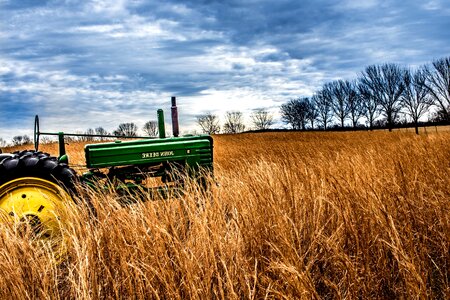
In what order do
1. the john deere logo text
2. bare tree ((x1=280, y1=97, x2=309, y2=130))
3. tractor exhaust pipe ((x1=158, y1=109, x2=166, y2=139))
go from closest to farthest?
the john deere logo text
tractor exhaust pipe ((x1=158, y1=109, x2=166, y2=139))
bare tree ((x1=280, y1=97, x2=309, y2=130))

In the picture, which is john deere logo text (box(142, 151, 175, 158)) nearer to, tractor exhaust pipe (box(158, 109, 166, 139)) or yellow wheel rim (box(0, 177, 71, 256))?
tractor exhaust pipe (box(158, 109, 166, 139))

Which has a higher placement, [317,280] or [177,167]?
[177,167]

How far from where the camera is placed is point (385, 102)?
48.5m

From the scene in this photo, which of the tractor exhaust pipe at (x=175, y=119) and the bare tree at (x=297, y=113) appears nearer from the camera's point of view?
the tractor exhaust pipe at (x=175, y=119)

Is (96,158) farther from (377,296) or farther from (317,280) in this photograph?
(377,296)

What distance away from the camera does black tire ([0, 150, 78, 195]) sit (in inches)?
142

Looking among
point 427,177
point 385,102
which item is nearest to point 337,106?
point 385,102

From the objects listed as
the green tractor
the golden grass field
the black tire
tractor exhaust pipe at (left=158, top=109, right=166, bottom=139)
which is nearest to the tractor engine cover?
the green tractor

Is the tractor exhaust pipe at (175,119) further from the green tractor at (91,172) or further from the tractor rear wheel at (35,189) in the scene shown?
the tractor rear wheel at (35,189)

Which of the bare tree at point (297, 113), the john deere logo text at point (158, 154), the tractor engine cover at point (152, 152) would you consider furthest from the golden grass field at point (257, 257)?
the bare tree at point (297, 113)

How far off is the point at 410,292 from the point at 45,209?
324cm

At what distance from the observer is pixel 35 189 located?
369 cm

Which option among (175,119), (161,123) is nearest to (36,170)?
(161,123)

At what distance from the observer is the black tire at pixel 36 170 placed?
360cm
